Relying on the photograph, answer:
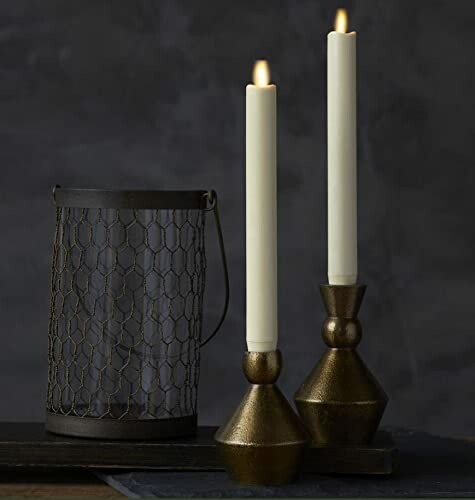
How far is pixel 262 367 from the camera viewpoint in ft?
2.88

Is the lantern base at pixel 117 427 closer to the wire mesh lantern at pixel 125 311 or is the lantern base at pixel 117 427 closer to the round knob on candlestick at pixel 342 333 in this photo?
Answer: the wire mesh lantern at pixel 125 311

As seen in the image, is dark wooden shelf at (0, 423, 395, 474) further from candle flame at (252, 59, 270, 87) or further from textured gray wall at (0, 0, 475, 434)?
textured gray wall at (0, 0, 475, 434)

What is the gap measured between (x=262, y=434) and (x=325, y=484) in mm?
72

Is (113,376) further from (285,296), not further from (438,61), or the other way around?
(438,61)

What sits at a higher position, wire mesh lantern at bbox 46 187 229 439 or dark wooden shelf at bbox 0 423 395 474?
wire mesh lantern at bbox 46 187 229 439

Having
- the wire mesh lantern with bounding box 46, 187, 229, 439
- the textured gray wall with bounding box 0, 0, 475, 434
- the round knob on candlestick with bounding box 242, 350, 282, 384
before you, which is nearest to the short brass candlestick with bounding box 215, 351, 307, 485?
the round knob on candlestick with bounding box 242, 350, 282, 384

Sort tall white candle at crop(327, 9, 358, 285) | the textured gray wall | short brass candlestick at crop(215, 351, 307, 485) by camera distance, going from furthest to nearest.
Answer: the textured gray wall, tall white candle at crop(327, 9, 358, 285), short brass candlestick at crop(215, 351, 307, 485)

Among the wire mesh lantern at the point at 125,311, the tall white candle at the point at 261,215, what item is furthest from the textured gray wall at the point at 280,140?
the tall white candle at the point at 261,215

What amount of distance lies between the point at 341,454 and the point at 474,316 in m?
0.47

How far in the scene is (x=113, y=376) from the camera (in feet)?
3.22

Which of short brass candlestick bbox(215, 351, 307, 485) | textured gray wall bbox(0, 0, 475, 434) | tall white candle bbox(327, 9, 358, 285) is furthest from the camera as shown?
textured gray wall bbox(0, 0, 475, 434)

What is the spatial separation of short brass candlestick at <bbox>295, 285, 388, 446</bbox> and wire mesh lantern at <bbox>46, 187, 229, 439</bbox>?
107 mm


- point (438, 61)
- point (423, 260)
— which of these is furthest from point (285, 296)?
point (438, 61)

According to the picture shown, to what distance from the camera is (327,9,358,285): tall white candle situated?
961 mm
